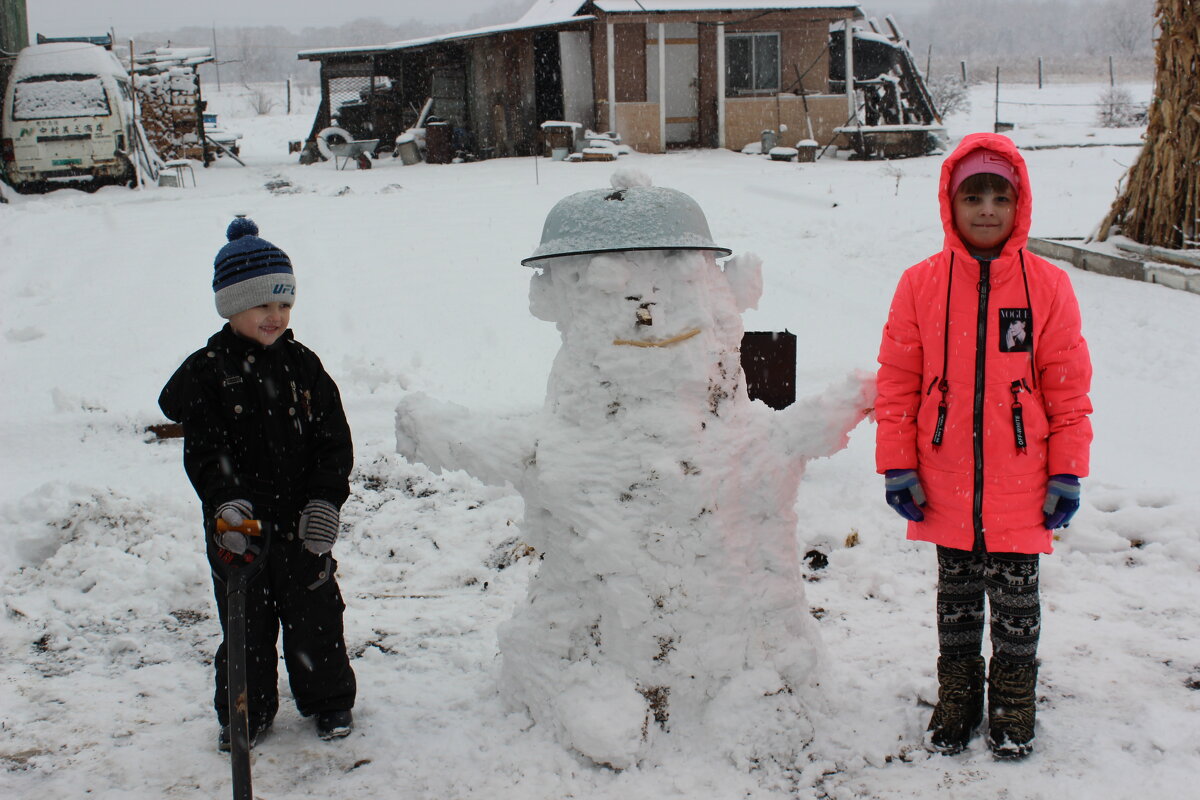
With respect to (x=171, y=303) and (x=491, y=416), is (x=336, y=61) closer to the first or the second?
(x=171, y=303)

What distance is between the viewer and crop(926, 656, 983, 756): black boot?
8.51 ft

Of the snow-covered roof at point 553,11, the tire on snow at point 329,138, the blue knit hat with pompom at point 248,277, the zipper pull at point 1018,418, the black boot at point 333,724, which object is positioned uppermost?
the snow-covered roof at point 553,11

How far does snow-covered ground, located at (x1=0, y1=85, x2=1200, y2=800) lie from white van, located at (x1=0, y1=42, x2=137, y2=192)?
7.04 metres

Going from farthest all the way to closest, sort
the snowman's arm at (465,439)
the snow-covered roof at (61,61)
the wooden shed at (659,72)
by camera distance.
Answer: the wooden shed at (659,72) → the snow-covered roof at (61,61) → the snowman's arm at (465,439)

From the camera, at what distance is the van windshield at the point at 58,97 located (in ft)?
47.2

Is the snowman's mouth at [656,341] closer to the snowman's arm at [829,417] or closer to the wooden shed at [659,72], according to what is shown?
the snowman's arm at [829,417]

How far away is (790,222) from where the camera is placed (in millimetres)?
9859

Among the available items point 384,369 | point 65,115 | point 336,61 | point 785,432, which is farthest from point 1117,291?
point 336,61

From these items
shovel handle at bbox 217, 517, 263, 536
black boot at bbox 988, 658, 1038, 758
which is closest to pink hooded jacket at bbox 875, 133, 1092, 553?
black boot at bbox 988, 658, 1038, 758

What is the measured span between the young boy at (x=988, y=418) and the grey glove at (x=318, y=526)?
1.47m

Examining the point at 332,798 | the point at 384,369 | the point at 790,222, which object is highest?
the point at 790,222

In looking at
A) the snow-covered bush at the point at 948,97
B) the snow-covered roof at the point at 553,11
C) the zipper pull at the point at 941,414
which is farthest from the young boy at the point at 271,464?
the snow-covered bush at the point at 948,97

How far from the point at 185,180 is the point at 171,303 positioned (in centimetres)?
1074

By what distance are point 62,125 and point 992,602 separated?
1545 centimetres
